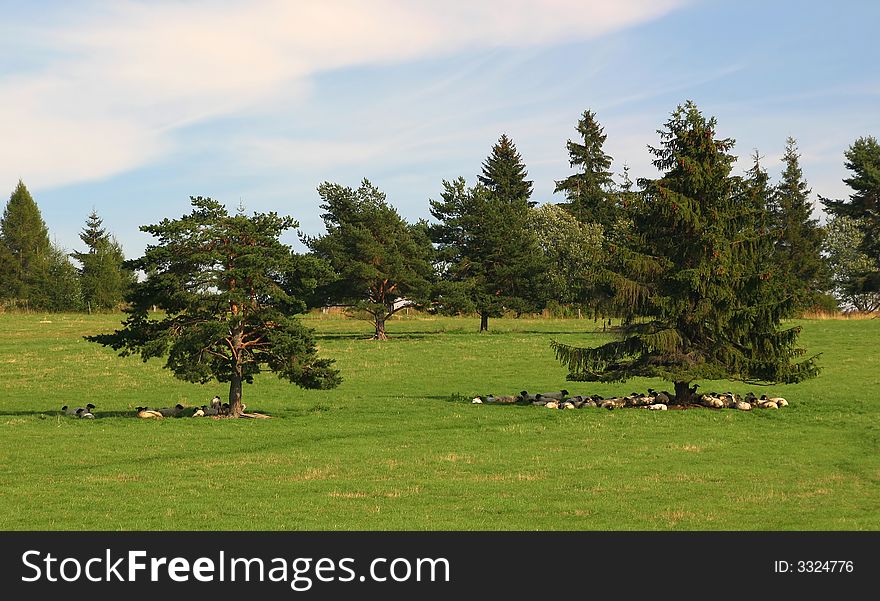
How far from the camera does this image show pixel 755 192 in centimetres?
4241

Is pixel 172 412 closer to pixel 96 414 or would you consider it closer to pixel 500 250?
pixel 96 414

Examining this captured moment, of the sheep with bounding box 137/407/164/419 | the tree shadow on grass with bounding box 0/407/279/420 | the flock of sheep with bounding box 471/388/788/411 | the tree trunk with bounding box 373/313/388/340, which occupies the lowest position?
the flock of sheep with bounding box 471/388/788/411

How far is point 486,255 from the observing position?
92875 millimetres

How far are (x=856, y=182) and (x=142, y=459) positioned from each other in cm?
9871

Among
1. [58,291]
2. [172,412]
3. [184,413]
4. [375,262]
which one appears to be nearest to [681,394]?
[184,413]

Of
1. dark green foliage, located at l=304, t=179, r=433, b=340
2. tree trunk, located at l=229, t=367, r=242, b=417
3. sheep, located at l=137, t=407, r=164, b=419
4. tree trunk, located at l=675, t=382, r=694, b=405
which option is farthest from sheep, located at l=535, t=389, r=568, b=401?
dark green foliage, located at l=304, t=179, r=433, b=340

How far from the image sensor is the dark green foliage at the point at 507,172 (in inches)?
6477

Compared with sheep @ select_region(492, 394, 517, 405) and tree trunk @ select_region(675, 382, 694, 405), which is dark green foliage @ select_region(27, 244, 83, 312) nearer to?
sheep @ select_region(492, 394, 517, 405)

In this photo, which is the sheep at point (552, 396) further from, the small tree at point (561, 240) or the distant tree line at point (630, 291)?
the small tree at point (561, 240)

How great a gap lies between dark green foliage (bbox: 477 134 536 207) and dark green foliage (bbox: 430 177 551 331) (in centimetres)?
6881

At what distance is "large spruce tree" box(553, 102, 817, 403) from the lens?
41.0 metres

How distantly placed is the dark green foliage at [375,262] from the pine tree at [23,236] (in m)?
72.6
